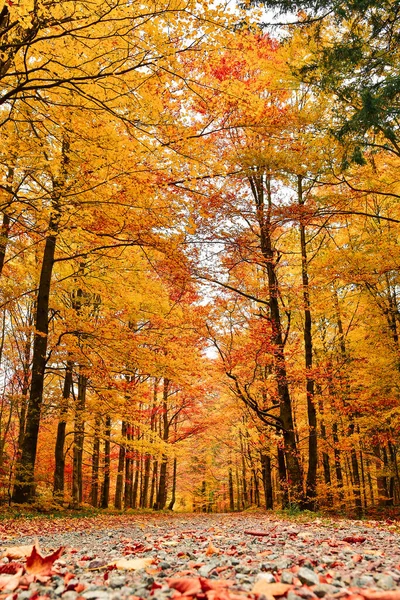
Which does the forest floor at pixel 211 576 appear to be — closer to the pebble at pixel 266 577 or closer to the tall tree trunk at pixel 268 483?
the pebble at pixel 266 577

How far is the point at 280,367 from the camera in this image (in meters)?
10.1

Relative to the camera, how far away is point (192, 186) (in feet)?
20.0

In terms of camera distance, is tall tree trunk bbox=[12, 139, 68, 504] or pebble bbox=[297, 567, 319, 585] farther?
tall tree trunk bbox=[12, 139, 68, 504]

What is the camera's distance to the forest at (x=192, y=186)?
482 centimetres

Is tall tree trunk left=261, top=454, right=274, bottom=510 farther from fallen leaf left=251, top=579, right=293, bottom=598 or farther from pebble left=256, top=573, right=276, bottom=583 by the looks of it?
fallen leaf left=251, top=579, right=293, bottom=598

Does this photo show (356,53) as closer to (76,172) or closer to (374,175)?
(374,175)

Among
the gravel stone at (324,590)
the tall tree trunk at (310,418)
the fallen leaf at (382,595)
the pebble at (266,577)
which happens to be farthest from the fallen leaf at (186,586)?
the tall tree trunk at (310,418)

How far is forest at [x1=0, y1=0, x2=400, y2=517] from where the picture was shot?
482cm

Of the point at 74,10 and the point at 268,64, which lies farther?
the point at 268,64

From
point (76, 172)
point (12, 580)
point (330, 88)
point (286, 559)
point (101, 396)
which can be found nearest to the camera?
point (12, 580)

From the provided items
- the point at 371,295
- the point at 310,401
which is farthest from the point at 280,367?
the point at 371,295

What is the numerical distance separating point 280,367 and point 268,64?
687 cm

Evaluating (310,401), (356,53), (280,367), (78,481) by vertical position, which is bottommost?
(78,481)

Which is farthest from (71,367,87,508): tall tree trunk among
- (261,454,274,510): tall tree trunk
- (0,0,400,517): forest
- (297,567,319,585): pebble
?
(297,567,319,585): pebble
